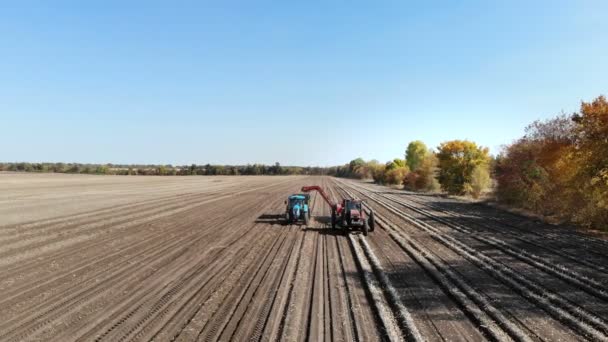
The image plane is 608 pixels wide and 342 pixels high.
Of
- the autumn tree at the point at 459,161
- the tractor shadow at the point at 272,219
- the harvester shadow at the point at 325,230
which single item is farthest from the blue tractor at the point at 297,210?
the autumn tree at the point at 459,161

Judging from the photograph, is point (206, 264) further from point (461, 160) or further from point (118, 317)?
point (461, 160)

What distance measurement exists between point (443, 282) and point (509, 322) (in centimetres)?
293

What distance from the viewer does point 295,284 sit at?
10688 mm

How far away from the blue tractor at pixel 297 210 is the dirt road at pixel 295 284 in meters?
1.13

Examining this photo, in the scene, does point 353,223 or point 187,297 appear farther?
point 353,223

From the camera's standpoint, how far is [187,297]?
9.58m

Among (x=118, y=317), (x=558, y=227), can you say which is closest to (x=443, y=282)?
(x=118, y=317)

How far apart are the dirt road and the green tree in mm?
78528

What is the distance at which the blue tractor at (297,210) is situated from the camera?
21.7 m

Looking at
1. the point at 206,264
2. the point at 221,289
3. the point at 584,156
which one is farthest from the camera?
the point at 584,156

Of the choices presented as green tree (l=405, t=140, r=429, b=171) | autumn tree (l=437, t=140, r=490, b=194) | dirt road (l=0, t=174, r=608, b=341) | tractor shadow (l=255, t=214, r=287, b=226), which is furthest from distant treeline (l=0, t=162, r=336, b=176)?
dirt road (l=0, t=174, r=608, b=341)

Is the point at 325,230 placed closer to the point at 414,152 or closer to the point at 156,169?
the point at 414,152

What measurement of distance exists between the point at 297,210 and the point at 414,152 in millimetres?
82984

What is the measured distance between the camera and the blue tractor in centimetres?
2167
